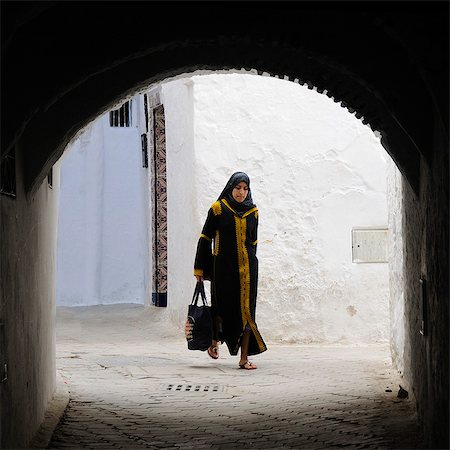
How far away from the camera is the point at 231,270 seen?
8.34 m

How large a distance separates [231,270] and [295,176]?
8.79ft

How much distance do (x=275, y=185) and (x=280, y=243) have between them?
2.00 ft

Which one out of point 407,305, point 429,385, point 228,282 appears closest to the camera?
point 429,385

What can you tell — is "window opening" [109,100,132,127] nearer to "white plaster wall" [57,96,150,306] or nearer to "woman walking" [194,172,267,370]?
"white plaster wall" [57,96,150,306]

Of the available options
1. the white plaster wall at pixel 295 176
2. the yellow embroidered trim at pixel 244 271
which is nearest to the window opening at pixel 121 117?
the white plaster wall at pixel 295 176

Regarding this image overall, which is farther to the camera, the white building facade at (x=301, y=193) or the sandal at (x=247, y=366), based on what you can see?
the white building facade at (x=301, y=193)


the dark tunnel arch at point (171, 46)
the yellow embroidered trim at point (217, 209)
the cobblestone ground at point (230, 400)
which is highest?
the dark tunnel arch at point (171, 46)

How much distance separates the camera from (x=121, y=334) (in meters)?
12.1

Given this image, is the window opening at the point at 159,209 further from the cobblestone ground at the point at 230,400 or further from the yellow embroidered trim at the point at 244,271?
the yellow embroidered trim at the point at 244,271

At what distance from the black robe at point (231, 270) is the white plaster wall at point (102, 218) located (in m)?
9.90

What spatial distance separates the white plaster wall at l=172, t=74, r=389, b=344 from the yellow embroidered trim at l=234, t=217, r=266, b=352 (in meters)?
2.36

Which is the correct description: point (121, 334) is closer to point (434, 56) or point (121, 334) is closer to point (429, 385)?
point (429, 385)

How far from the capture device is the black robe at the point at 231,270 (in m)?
8.22

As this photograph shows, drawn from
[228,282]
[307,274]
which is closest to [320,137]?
[307,274]
